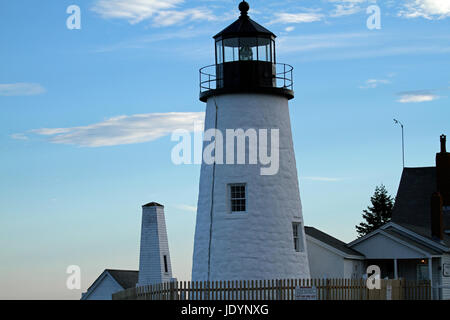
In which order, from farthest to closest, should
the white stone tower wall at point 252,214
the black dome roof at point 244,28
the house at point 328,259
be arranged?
the house at point 328,259
the black dome roof at point 244,28
the white stone tower wall at point 252,214

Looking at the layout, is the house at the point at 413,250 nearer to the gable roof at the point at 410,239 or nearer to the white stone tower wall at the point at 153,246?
the gable roof at the point at 410,239

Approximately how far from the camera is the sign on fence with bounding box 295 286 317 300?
3086cm

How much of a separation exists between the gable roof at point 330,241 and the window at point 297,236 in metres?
6.91

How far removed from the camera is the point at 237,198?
3262 centimetres

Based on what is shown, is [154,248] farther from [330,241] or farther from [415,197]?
[415,197]

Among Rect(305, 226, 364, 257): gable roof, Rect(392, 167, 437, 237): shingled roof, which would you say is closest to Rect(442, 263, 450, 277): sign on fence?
Rect(305, 226, 364, 257): gable roof

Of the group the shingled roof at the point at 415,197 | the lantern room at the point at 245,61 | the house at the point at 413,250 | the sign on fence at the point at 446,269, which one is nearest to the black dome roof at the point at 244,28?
the lantern room at the point at 245,61

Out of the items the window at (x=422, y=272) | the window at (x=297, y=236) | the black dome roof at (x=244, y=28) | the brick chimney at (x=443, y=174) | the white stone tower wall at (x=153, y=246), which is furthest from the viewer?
the brick chimney at (x=443, y=174)

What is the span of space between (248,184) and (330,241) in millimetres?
10072

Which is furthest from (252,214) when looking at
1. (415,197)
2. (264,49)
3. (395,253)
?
(415,197)

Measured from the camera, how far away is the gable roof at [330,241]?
40553 millimetres

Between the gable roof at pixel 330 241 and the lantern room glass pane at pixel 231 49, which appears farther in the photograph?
the gable roof at pixel 330 241
